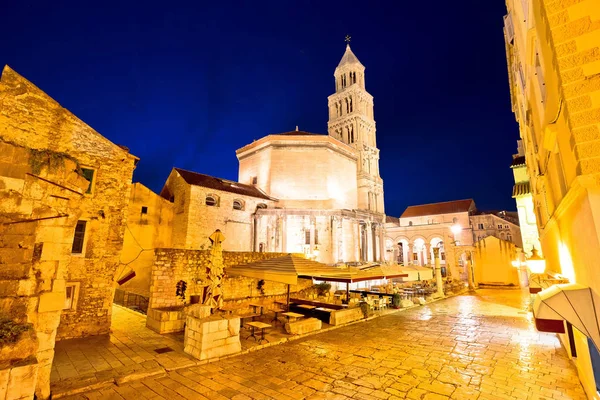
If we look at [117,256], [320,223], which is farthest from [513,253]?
[117,256]

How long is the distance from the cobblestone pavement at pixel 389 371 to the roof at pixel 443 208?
1813 inches

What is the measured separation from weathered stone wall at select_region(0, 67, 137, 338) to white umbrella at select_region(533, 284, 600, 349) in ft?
40.6

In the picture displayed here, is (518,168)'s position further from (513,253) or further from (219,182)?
(219,182)

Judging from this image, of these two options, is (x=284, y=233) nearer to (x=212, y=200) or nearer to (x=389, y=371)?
(x=212, y=200)

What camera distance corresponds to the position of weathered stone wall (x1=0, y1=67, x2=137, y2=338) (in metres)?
9.62

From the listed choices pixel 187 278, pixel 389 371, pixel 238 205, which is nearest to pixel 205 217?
pixel 238 205

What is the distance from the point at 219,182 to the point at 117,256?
19.0 m

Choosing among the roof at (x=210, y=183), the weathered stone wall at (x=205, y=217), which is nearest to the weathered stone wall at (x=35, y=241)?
the weathered stone wall at (x=205, y=217)

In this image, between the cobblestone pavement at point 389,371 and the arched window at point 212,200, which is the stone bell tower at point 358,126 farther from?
the cobblestone pavement at point 389,371

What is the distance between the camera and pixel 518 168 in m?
22.9

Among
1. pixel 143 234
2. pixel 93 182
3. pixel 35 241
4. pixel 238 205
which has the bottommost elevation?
pixel 35 241

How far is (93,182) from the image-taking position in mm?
11297

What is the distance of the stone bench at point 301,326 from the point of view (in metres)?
10.1

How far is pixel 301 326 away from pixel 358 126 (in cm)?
4004
